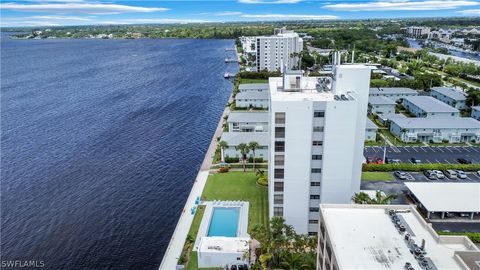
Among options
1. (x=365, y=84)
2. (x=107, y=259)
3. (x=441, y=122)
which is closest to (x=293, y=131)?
(x=365, y=84)

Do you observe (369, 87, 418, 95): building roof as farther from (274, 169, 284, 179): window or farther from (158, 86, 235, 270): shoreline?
(274, 169, 284, 179): window

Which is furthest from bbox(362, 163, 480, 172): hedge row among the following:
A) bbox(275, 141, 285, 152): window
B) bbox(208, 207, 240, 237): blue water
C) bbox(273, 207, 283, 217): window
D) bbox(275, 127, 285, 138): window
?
bbox(275, 127, 285, 138): window

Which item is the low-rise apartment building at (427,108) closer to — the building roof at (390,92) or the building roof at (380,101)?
the building roof at (390,92)

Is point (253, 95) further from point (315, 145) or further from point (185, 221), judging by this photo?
point (315, 145)

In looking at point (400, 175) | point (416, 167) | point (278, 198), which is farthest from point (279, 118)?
point (416, 167)

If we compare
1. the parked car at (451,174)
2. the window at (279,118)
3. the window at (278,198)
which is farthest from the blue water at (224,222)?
the parked car at (451,174)

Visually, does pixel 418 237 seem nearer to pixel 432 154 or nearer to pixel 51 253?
pixel 51 253
